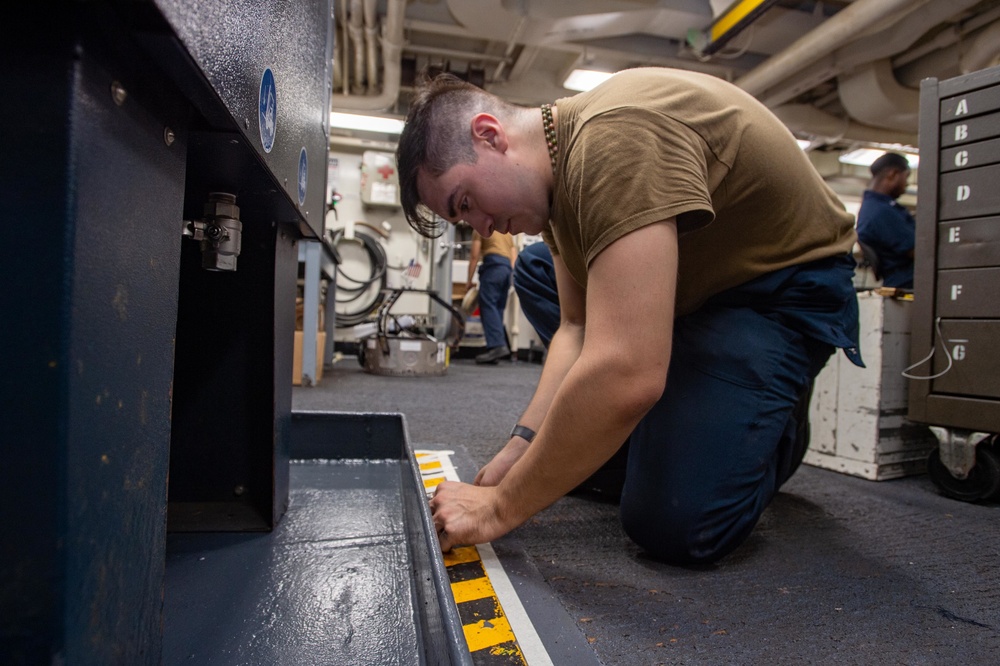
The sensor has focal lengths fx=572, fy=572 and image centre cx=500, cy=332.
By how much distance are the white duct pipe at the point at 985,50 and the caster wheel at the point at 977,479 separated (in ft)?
9.27

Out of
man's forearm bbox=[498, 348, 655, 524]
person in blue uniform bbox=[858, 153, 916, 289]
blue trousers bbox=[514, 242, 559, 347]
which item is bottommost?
man's forearm bbox=[498, 348, 655, 524]

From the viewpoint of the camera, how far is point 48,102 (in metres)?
0.26

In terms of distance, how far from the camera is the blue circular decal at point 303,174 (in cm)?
72

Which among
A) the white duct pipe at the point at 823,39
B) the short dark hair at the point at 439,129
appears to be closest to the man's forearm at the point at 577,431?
the short dark hair at the point at 439,129

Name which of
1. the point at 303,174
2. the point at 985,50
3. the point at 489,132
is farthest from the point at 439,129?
the point at 985,50

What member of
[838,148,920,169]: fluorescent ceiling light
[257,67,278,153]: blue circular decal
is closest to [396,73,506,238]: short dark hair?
[257,67,278,153]: blue circular decal

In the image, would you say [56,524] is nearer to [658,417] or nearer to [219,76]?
[219,76]

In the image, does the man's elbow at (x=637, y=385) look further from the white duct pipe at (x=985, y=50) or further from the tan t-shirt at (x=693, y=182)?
the white duct pipe at (x=985, y=50)

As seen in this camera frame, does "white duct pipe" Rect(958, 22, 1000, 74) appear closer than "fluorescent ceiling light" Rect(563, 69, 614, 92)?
Yes

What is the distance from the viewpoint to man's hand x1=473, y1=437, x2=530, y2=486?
966 millimetres

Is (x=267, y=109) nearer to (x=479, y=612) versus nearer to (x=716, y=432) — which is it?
(x=479, y=612)

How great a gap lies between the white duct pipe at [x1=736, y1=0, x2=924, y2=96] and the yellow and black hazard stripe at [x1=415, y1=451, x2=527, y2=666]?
9.99 ft

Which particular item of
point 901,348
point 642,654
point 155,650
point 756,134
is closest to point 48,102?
point 155,650

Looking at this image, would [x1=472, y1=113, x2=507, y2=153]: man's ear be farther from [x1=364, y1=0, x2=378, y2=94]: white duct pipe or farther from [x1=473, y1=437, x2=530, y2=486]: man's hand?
[x1=364, y1=0, x2=378, y2=94]: white duct pipe
